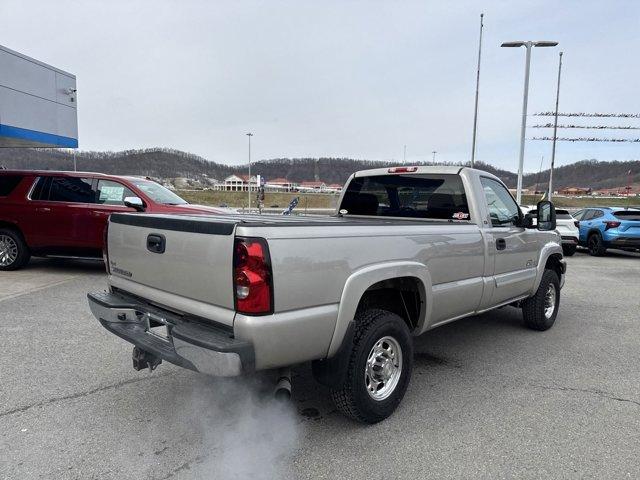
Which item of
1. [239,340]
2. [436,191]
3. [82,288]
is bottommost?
[82,288]

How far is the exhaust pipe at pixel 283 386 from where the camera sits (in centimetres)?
283

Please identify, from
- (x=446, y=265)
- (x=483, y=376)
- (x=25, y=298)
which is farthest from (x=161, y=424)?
(x=25, y=298)

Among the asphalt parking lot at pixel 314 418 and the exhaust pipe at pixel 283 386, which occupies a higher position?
the exhaust pipe at pixel 283 386

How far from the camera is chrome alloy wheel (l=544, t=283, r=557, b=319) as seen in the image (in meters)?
5.65

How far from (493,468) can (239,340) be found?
170cm

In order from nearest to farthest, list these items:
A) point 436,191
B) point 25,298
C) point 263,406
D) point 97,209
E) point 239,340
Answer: point 239,340 < point 263,406 < point 436,191 < point 25,298 < point 97,209

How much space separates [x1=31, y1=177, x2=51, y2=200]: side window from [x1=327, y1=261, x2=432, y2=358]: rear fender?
24.8 feet

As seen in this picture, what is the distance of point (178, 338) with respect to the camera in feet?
Result: 8.69

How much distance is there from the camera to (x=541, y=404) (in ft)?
11.8

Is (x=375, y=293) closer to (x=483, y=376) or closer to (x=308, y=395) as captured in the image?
(x=308, y=395)

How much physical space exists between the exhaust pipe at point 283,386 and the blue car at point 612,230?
45.0 feet

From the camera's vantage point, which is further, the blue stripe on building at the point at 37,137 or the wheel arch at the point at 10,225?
the blue stripe on building at the point at 37,137

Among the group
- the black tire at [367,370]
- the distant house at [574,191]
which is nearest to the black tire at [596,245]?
the black tire at [367,370]

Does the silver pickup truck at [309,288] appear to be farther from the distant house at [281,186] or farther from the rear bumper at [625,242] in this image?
the distant house at [281,186]
